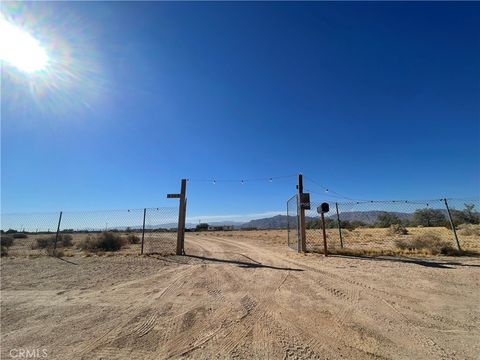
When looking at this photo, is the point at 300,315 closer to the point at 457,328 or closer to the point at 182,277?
the point at 457,328

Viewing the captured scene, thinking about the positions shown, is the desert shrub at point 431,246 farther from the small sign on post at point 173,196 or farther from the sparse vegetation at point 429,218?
the sparse vegetation at point 429,218

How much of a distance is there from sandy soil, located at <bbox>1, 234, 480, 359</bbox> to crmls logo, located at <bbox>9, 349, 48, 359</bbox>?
2.6 inches

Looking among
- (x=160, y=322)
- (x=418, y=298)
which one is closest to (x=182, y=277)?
(x=160, y=322)

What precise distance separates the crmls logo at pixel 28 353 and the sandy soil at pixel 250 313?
0.07 m

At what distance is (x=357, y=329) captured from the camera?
12.8 feet

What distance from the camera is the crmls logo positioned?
10.8 feet

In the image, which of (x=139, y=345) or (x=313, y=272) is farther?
(x=313, y=272)

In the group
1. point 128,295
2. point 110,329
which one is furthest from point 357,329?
point 128,295

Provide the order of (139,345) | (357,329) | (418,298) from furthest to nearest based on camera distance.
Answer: (418,298)
(357,329)
(139,345)

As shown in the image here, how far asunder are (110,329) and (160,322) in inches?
29.3

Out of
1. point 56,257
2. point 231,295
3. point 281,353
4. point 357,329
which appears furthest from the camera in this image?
point 56,257

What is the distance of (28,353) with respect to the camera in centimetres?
339

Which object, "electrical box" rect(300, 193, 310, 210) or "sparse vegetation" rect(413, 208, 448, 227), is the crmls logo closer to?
"electrical box" rect(300, 193, 310, 210)

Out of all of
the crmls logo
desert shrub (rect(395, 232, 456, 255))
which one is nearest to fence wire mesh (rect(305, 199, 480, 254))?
desert shrub (rect(395, 232, 456, 255))
